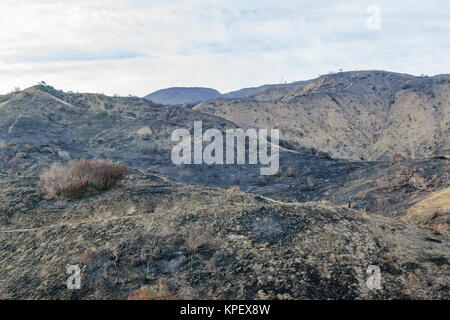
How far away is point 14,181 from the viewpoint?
45.2 feet

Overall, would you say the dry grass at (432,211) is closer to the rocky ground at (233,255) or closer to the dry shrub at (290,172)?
the rocky ground at (233,255)

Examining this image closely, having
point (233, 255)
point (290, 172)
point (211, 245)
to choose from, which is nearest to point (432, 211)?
point (233, 255)

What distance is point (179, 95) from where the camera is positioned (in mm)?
151250

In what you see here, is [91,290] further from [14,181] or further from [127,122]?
[127,122]

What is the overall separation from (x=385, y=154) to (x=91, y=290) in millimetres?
50698

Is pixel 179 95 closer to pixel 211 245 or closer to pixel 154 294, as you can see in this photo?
pixel 211 245

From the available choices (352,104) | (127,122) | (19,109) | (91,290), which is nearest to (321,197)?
(91,290)

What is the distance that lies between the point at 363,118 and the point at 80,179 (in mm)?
58061

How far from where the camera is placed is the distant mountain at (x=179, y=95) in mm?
146500

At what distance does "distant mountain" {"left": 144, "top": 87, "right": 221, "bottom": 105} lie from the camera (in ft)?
481

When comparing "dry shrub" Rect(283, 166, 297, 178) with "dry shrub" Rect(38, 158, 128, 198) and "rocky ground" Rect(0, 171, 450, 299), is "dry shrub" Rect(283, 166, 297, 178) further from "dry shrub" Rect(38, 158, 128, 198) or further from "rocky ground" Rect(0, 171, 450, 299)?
"rocky ground" Rect(0, 171, 450, 299)

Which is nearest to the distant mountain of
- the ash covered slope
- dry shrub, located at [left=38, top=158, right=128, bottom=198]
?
the ash covered slope

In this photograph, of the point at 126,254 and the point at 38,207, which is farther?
the point at 38,207

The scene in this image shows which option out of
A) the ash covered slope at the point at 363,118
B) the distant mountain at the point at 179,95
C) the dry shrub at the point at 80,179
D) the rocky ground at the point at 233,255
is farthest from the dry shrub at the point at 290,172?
the distant mountain at the point at 179,95
